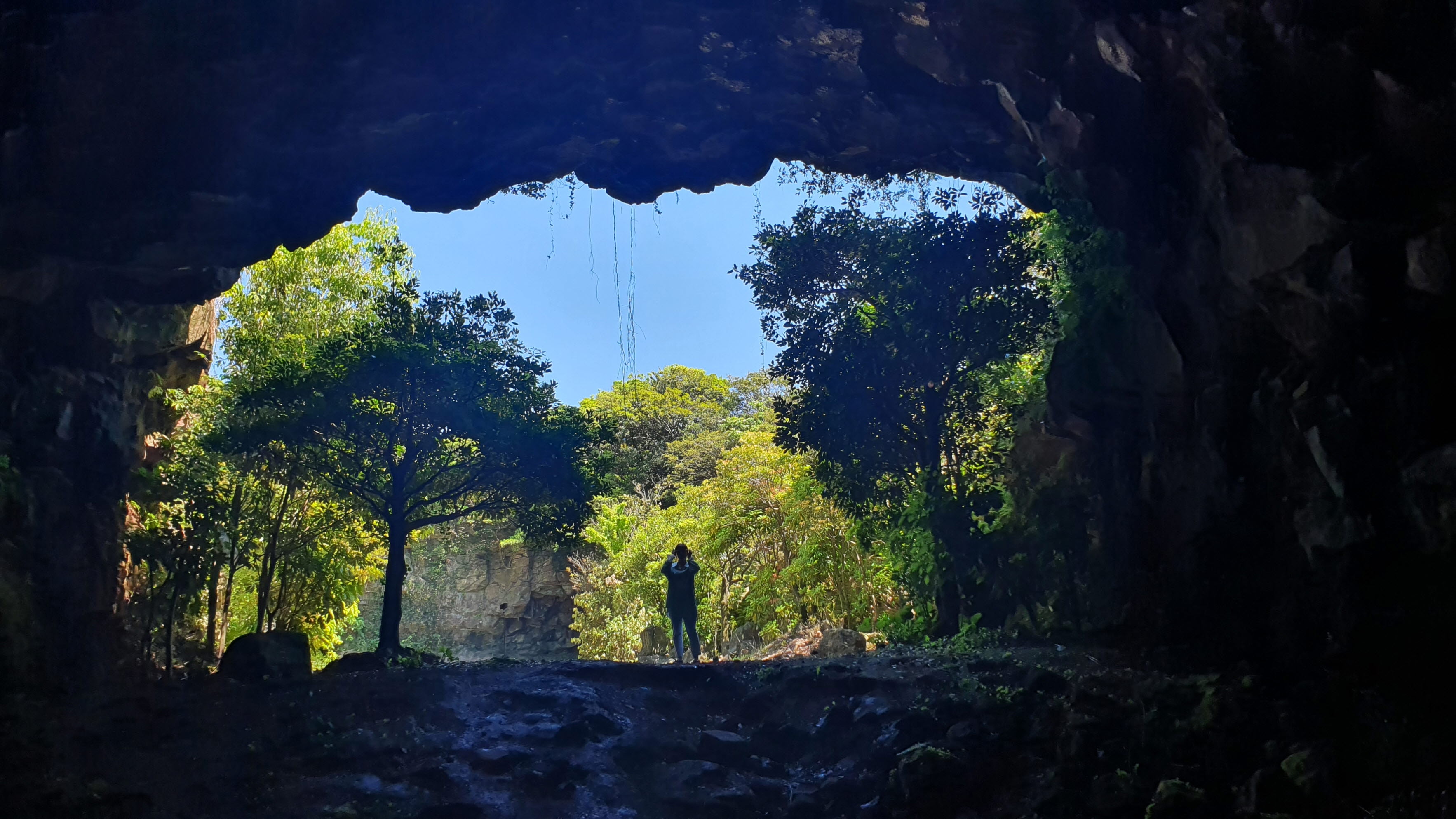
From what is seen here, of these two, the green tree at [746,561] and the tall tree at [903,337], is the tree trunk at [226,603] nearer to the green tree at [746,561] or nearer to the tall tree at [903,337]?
the green tree at [746,561]

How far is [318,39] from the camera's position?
13133mm

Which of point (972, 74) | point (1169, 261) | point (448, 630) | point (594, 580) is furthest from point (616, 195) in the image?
→ point (448, 630)

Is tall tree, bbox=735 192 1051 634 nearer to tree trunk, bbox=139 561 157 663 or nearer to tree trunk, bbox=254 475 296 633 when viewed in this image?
Result: tree trunk, bbox=254 475 296 633

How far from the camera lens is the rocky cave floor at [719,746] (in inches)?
315

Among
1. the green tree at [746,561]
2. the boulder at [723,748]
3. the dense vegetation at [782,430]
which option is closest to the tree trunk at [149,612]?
the dense vegetation at [782,430]

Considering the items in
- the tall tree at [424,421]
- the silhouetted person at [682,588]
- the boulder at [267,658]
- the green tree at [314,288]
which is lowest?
the boulder at [267,658]

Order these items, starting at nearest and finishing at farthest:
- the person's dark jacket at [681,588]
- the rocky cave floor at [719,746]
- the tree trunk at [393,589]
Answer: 1. the rocky cave floor at [719,746]
2. the tree trunk at [393,589]
3. the person's dark jacket at [681,588]

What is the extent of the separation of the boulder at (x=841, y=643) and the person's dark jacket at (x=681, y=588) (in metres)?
4.59

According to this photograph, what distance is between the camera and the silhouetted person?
15.0m

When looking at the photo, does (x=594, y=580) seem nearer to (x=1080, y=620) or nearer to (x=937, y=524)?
(x=937, y=524)

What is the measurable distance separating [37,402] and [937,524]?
631 inches

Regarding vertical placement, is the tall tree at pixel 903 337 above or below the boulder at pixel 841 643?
above

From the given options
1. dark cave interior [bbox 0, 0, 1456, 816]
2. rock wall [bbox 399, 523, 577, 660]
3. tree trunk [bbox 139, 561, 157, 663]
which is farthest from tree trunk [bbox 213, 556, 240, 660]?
rock wall [bbox 399, 523, 577, 660]

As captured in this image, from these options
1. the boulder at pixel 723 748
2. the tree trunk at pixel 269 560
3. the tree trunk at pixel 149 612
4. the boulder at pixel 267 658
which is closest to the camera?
the boulder at pixel 723 748
